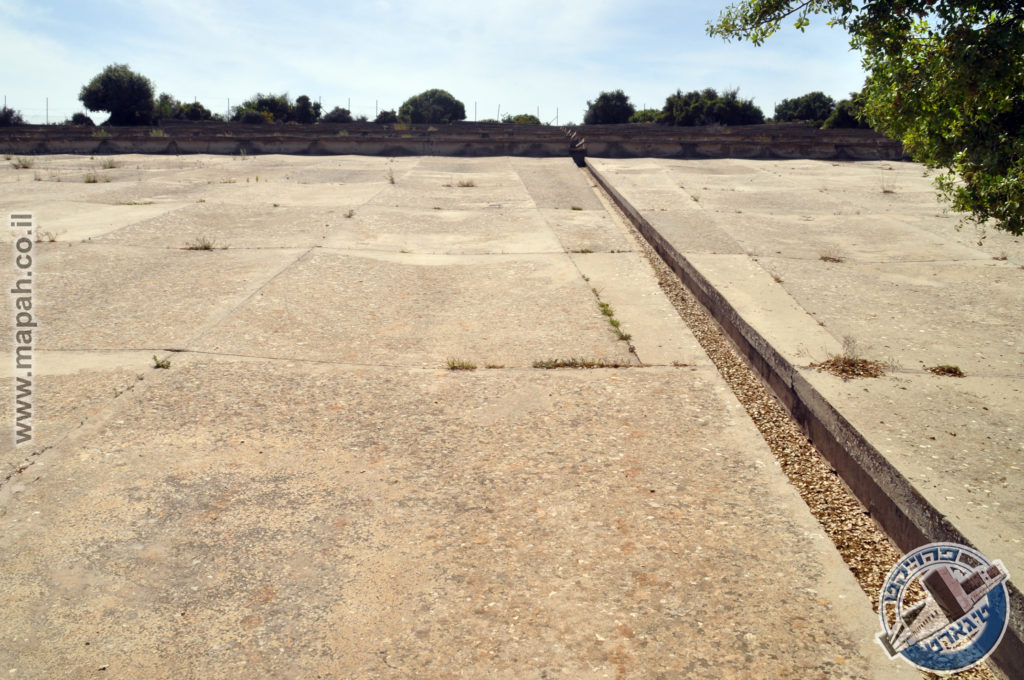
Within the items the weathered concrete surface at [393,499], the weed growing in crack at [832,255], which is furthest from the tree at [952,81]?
the weed growing in crack at [832,255]

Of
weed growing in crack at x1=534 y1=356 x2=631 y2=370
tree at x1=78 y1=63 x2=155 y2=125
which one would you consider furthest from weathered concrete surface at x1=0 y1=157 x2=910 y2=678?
tree at x1=78 y1=63 x2=155 y2=125

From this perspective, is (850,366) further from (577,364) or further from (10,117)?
(10,117)

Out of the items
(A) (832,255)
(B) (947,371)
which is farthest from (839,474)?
(A) (832,255)

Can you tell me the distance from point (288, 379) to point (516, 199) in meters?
8.39

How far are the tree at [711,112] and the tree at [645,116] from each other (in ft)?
4.23

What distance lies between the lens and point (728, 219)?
1070cm

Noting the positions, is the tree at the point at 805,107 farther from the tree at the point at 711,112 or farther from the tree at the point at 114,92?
the tree at the point at 114,92

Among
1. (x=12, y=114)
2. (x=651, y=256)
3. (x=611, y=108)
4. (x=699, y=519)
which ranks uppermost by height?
(x=611, y=108)

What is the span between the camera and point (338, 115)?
56.8 m

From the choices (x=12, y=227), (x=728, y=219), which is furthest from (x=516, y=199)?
(x=12, y=227)

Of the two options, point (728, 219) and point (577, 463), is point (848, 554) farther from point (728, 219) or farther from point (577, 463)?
point (728, 219)

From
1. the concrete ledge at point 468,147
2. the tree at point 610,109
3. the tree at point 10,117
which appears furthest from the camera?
the tree at point 610,109

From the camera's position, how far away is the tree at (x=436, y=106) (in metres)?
69.6

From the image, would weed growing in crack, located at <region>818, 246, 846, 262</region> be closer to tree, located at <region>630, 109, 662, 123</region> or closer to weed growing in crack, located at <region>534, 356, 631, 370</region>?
weed growing in crack, located at <region>534, 356, 631, 370</region>
